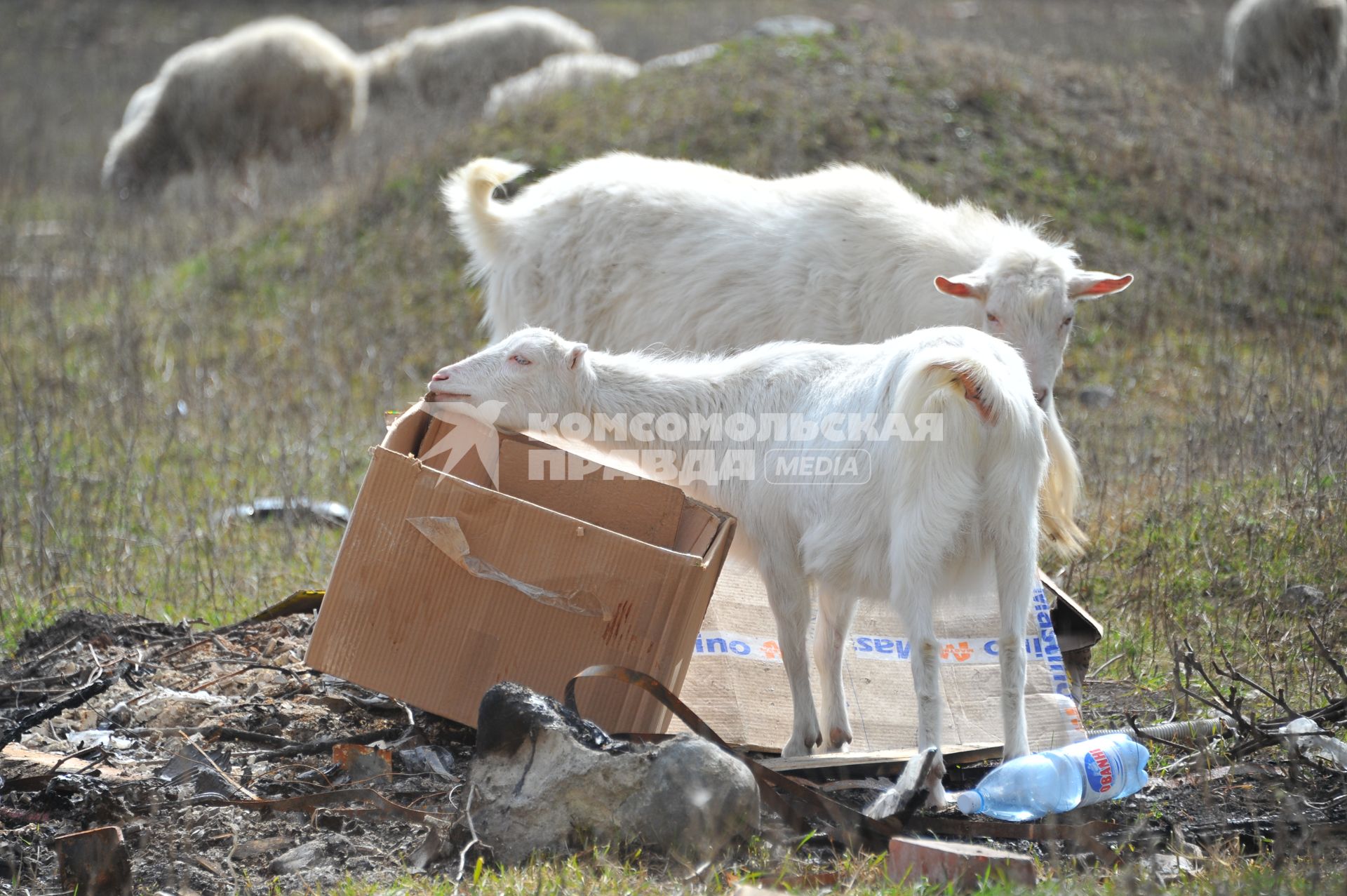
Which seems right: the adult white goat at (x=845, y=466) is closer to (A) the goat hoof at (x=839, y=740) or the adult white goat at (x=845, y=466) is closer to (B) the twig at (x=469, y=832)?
(A) the goat hoof at (x=839, y=740)

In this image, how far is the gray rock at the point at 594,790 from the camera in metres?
2.79

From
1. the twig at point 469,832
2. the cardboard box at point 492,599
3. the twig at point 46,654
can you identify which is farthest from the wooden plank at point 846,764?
the twig at point 46,654

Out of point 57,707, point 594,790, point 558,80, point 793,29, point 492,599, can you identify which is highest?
point 793,29

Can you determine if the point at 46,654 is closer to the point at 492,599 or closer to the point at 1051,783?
the point at 492,599

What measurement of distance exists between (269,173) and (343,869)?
10.9 meters

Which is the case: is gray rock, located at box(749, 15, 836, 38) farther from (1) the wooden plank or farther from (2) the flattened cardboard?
(1) the wooden plank

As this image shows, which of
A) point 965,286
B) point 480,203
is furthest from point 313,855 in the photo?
point 480,203

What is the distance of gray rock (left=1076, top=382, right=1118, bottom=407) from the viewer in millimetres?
7055

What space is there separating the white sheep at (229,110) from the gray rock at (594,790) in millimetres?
11811

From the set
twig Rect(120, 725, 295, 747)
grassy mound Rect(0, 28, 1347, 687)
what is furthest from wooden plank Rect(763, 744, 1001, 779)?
twig Rect(120, 725, 295, 747)

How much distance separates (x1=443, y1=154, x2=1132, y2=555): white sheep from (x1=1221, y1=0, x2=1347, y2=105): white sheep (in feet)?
25.7

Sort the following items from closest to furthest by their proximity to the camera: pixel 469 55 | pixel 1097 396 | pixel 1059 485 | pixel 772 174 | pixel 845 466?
pixel 845 466, pixel 1059 485, pixel 1097 396, pixel 772 174, pixel 469 55

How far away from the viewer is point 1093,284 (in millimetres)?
4520

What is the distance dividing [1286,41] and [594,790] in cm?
1159
